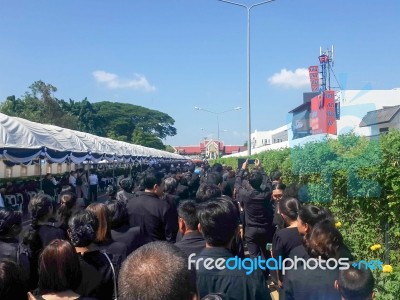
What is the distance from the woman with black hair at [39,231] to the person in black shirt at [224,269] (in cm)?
170

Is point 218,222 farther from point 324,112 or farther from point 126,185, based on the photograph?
point 324,112

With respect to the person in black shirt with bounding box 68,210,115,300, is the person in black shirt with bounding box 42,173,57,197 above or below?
above

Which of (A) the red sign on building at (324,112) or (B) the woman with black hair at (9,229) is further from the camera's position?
(A) the red sign on building at (324,112)

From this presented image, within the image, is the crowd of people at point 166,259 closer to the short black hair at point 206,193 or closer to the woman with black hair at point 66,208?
the woman with black hair at point 66,208

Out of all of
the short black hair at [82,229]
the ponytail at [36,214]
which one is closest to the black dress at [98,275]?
the short black hair at [82,229]

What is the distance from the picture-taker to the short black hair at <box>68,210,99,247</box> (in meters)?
3.28

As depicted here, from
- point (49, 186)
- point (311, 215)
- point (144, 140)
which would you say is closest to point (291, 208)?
point (311, 215)

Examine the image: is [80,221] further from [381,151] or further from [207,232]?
[381,151]

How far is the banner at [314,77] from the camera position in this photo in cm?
4569

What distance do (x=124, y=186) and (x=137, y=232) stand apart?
2731 mm

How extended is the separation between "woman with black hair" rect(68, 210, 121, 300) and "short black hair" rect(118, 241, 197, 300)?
1395 millimetres

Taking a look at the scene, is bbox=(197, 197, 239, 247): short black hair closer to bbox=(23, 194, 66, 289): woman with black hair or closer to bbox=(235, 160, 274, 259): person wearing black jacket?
bbox=(23, 194, 66, 289): woman with black hair

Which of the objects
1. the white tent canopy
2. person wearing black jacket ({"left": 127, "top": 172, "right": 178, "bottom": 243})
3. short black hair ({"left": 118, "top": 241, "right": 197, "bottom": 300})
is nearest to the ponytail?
person wearing black jacket ({"left": 127, "top": 172, "right": 178, "bottom": 243})

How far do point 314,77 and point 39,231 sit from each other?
4529 cm
